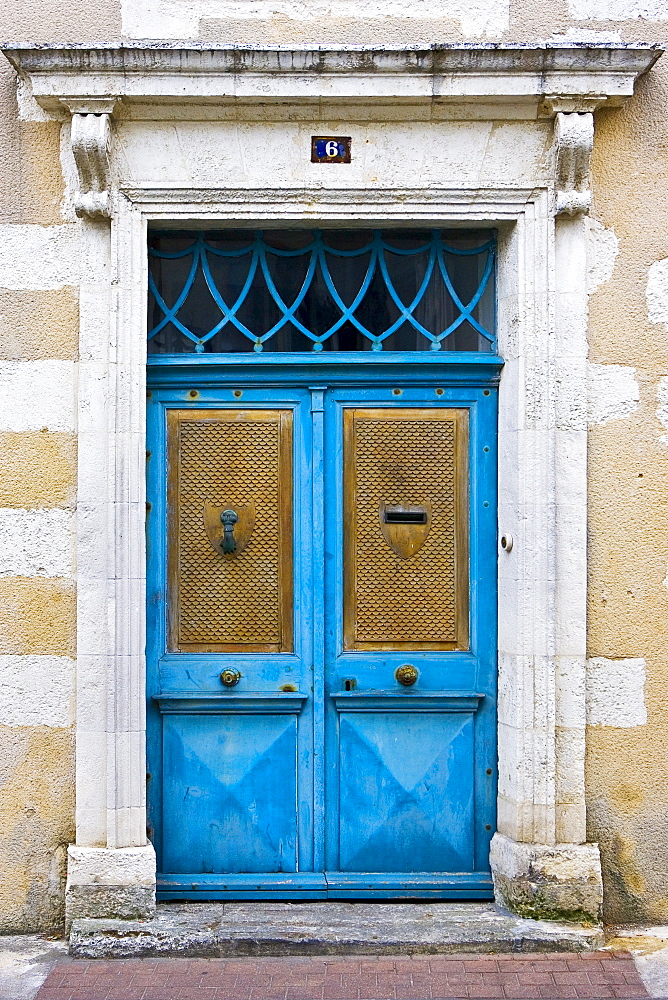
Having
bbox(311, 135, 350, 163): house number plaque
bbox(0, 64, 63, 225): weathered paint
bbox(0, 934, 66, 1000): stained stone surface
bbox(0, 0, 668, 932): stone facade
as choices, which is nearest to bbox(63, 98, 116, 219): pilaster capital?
bbox(0, 0, 668, 932): stone facade

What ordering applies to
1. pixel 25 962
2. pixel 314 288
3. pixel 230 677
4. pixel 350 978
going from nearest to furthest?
pixel 350 978
pixel 25 962
pixel 230 677
pixel 314 288

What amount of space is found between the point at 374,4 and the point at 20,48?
53.8 inches

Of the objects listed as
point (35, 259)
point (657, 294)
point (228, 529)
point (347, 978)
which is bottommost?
point (347, 978)

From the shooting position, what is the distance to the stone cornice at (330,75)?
12.1ft

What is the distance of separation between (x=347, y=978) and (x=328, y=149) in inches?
122

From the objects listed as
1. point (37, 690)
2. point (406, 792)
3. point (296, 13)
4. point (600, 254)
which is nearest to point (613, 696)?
point (406, 792)

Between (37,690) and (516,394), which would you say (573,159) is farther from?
(37,690)

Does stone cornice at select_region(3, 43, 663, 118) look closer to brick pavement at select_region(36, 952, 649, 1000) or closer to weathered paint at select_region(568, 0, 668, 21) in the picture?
weathered paint at select_region(568, 0, 668, 21)

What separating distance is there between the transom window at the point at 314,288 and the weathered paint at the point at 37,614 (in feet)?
3.46

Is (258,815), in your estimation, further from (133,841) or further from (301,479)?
(301,479)

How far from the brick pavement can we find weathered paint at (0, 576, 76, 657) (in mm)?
1166

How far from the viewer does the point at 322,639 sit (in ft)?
13.5

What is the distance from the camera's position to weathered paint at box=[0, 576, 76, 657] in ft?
12.8

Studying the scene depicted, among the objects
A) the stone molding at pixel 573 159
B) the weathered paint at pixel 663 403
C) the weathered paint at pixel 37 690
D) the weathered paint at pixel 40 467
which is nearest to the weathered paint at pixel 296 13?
the stone molding at pixel 573 159
